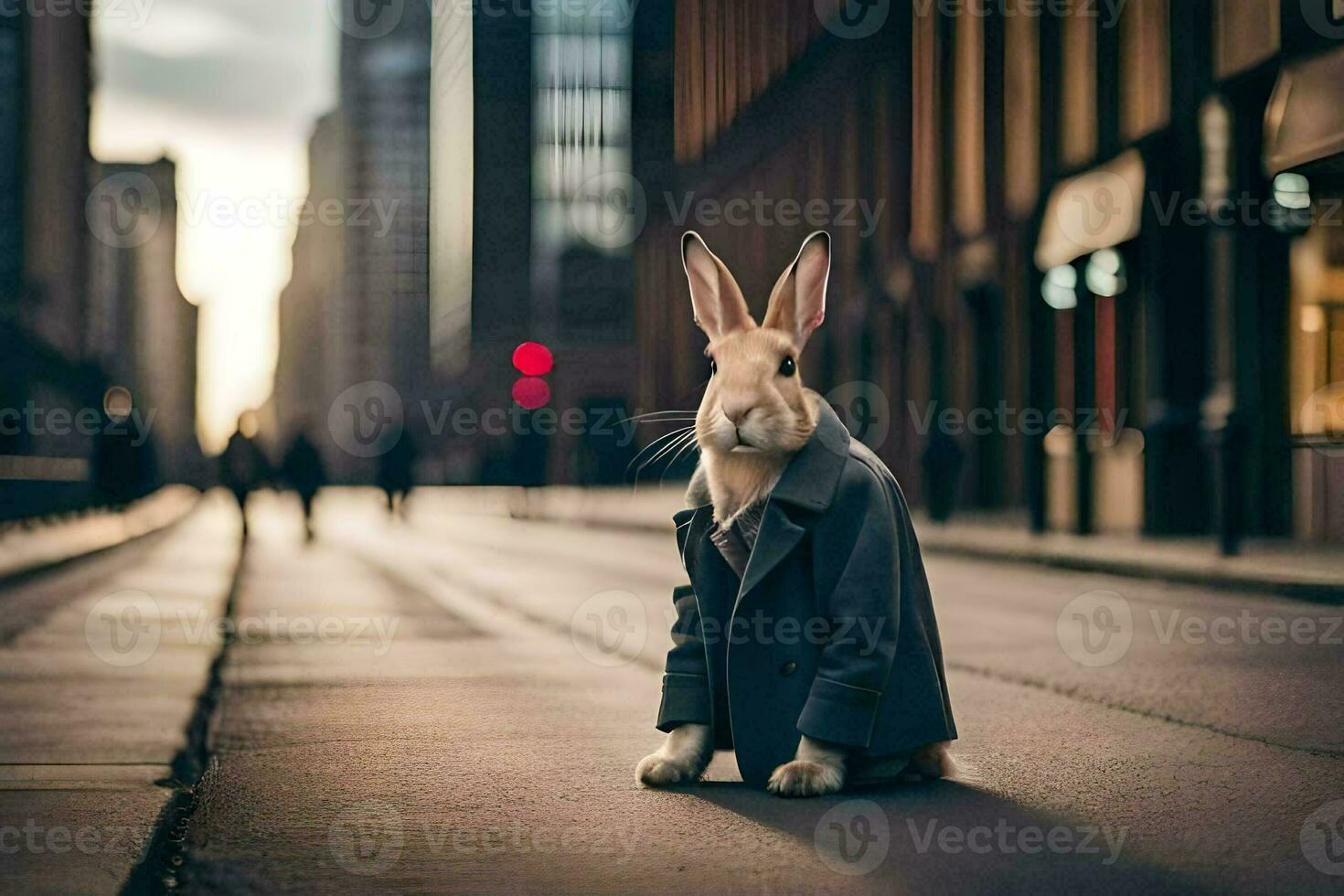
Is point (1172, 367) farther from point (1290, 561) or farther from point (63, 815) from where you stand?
point (63, 815)

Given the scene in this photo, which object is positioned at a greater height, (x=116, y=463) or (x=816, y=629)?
(x=116, y=463)

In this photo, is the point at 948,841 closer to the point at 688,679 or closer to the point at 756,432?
the point at 688,679

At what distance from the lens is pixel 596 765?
523 cm

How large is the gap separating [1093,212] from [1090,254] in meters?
0.57

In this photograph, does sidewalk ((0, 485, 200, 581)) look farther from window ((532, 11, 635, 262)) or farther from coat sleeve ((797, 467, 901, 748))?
window ((532, 11, 635, 262))

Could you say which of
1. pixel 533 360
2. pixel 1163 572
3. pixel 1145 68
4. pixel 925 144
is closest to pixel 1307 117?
pixel 1145 68

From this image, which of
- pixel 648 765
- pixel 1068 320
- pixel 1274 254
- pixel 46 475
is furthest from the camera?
pixel 46 475

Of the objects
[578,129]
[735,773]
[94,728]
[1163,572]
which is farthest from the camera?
[578,129]

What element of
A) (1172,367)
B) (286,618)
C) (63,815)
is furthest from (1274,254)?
(63,815)

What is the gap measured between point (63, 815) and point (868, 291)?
97.1ft

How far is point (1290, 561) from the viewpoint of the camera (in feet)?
45.6

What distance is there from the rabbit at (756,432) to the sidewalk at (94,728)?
148cm

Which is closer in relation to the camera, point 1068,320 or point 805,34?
point 1068,320

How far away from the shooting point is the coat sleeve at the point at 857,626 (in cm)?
435
